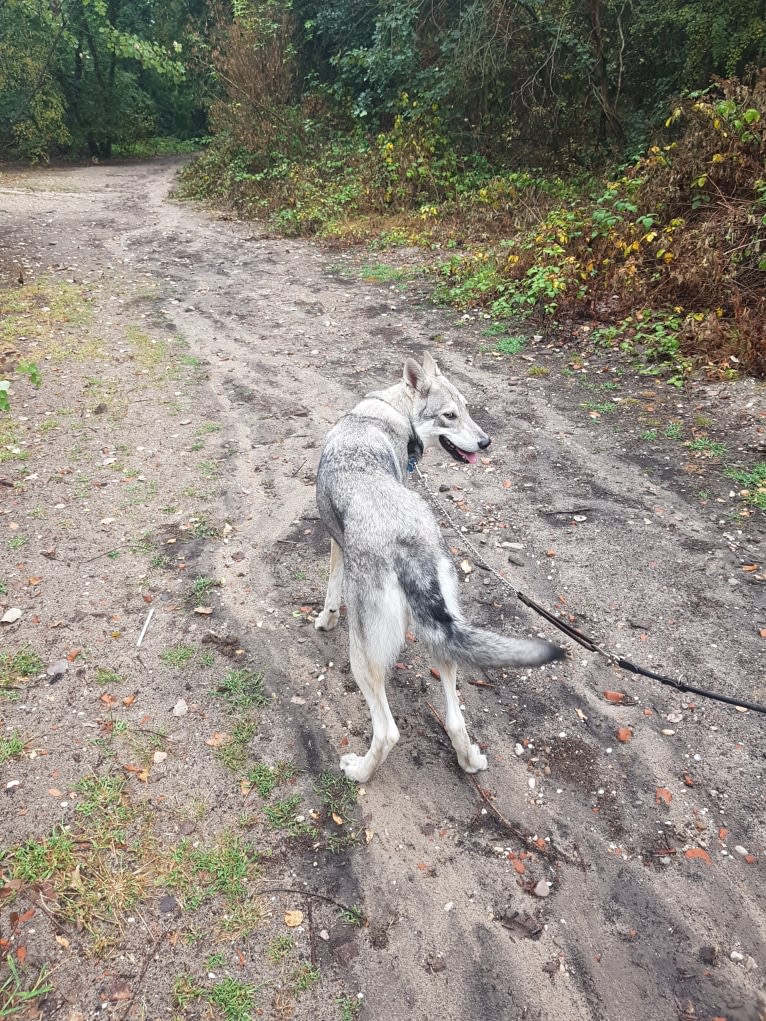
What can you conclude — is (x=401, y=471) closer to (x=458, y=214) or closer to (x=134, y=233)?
(x=458, y=214)

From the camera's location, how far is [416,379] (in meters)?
5.04

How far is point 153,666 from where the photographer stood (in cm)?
482

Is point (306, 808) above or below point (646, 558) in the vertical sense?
below

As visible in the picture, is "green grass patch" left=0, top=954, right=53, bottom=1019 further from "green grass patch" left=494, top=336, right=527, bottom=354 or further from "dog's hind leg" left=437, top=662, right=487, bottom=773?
"green grass patch" left=494, top=336, right=527, bottom=354

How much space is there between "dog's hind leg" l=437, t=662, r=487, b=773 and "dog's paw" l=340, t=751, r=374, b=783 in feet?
1.93

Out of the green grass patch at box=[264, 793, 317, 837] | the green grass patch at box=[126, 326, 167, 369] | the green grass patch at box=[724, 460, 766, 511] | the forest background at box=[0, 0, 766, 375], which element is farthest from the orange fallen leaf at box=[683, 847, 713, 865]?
the green grass patch at box=[126, 326, 167, 369]

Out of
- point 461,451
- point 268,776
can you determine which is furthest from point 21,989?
point 461,451

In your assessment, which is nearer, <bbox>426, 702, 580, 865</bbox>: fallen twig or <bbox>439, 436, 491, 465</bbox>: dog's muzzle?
<bbox>426, 702, 580, 865</bbox>: fallen twig

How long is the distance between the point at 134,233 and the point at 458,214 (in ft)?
30.2

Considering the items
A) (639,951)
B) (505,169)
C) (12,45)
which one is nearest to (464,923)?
(639,951)

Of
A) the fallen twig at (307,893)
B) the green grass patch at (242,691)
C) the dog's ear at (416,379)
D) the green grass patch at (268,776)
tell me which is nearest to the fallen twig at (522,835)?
the fallen twig at (307,893)

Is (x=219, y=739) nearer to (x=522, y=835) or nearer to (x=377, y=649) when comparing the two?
(x=377, y=649)

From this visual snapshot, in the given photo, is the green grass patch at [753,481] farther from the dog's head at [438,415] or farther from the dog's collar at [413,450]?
the dog's collar at [413,450]

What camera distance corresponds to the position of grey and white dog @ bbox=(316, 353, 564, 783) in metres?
3.18
